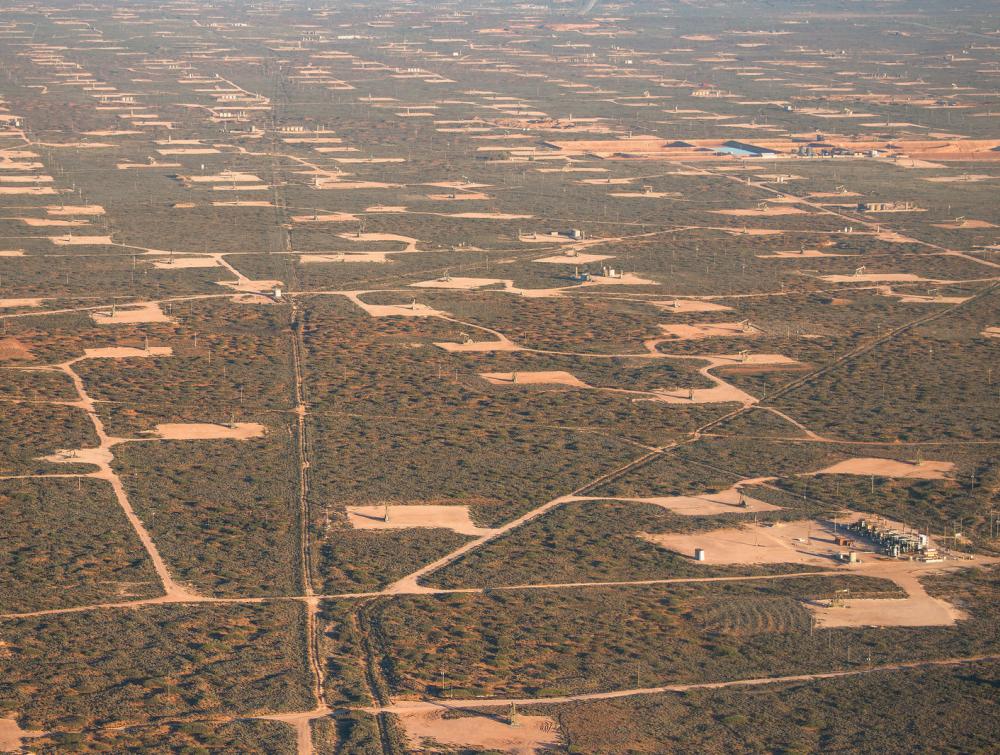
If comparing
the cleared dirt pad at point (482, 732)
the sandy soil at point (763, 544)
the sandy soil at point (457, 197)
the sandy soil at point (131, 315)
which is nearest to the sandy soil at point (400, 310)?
the sandy soil at point (131, 315)

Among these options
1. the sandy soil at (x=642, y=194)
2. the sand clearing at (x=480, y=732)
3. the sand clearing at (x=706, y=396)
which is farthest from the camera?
the sandy soil at (x=642, y=194)

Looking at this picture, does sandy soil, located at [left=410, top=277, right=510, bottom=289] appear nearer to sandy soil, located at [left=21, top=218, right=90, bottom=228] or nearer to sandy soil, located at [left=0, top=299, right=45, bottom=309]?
sandy soil, located at [left=0, top=299, right=45, bottom=309]

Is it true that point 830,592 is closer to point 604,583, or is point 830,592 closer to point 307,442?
point 604,583

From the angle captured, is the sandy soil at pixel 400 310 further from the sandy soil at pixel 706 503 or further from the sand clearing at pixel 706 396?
the sandy soil at pixel 706 503

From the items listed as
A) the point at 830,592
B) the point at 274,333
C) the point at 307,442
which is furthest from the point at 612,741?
the point at 274,333

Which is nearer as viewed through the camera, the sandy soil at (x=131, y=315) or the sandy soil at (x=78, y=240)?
the sandy soil at (x=131, y=315)

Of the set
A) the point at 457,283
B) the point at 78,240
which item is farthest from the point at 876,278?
the point at 78,240

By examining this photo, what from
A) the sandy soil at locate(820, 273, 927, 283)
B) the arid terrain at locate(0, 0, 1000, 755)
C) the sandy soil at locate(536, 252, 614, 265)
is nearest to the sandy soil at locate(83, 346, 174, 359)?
the arid terrain at locate(0, 0, 1000, 755)

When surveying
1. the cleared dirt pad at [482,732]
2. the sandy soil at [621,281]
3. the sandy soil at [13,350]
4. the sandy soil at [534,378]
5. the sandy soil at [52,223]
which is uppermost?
the cleared dirt pad at [482,732]
